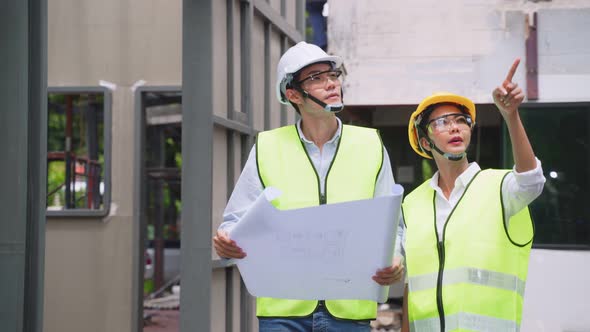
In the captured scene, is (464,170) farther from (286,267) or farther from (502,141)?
(502,141)

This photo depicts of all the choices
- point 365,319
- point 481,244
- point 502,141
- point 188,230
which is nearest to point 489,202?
point 481,244

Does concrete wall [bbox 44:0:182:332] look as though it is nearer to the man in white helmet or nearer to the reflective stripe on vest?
the man in white helmet

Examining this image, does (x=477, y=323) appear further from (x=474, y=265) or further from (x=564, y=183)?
(x=564, y=183)

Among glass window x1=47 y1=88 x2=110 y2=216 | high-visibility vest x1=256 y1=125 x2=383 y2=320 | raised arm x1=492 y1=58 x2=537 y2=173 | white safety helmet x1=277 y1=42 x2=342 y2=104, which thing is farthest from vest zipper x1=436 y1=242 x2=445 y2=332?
glass window x1=47 y1=88 x2=110 y2=216

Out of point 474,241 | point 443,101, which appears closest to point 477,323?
point 474,241

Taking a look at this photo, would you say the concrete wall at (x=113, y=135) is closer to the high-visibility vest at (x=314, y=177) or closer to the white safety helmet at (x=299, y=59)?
the white safety helmet at (x=299, y=59)

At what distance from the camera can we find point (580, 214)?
6.73 metres

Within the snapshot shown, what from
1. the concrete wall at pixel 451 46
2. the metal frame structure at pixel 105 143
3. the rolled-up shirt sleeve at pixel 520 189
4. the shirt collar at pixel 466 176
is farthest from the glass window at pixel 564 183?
the rolled-up shirt sleeve at pixel 520 189

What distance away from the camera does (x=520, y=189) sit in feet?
10.0

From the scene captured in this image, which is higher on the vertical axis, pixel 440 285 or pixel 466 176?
pixel 466 176

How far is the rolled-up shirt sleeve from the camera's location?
3.03m

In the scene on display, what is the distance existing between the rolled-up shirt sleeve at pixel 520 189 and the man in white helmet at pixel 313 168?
1.41 feet

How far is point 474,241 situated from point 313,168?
2.12 feet

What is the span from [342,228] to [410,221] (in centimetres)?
62
